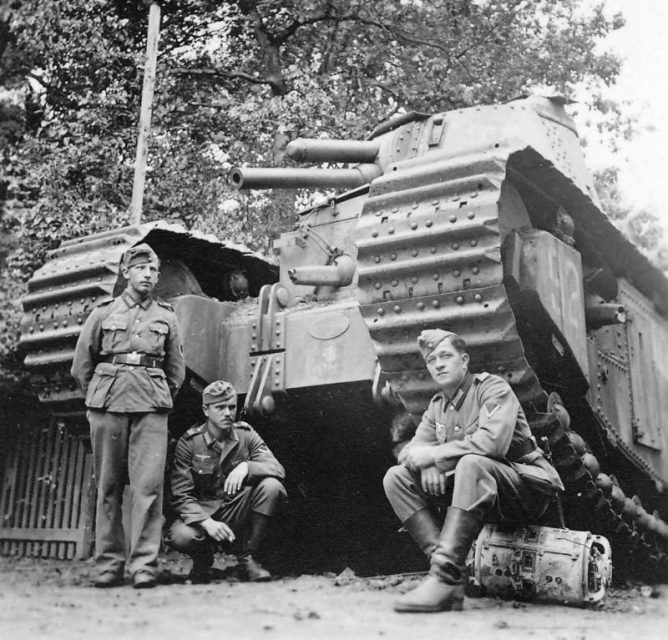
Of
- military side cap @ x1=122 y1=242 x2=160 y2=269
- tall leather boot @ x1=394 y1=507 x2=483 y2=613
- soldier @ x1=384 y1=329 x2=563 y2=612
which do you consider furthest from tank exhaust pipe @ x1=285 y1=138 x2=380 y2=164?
tall leather boot @ x1=394 y1=507 x2=483 y2=613

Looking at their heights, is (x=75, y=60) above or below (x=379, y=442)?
above

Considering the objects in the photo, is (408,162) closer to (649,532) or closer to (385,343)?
(385,343)

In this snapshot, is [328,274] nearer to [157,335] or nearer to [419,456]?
[157,335]

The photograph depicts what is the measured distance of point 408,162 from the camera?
5008mm

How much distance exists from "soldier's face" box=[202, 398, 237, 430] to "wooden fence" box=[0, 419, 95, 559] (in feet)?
9.54

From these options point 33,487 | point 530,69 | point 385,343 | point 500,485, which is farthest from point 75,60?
point 500,485

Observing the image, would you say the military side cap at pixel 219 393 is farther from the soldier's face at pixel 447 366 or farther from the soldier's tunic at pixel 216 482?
the soldier's face at pixel 447 366

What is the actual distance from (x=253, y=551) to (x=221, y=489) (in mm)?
407

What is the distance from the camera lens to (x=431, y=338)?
435cm

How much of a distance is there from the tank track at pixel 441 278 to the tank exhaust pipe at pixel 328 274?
4.15 ft

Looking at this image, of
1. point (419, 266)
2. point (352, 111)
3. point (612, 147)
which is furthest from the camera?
point (612, 147)

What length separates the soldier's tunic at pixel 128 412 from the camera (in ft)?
15.9

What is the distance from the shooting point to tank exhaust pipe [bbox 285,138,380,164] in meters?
6.62

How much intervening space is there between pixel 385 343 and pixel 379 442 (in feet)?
5.18
